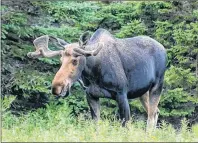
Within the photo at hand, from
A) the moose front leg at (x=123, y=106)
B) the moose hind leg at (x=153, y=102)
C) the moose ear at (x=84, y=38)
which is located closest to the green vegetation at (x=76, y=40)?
the moose hind leg at (x=153, y=102)

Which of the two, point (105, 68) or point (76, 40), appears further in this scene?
point (76, 40)

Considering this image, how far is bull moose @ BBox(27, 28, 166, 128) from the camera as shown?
10812 millimetres

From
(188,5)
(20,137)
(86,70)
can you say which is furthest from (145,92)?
(188,5)

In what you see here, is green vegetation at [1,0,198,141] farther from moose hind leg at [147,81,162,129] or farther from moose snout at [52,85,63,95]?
moose snout at [52,85,63,95]

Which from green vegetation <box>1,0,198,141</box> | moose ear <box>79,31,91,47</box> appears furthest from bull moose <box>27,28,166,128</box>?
green vegetation <box>1,0,198,141</box>

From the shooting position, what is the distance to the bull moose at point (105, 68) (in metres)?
10.8

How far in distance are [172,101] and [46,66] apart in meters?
3.82

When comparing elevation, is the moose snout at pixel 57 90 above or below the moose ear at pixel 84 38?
below

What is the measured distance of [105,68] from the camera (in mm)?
11234

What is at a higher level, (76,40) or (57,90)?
(76,40)

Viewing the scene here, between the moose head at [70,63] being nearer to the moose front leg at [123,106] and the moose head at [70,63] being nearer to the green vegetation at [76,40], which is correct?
the moose front leg at [123,106]

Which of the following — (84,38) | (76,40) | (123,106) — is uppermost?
(76,40)

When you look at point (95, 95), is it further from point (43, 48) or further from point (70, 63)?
point (43, 48)

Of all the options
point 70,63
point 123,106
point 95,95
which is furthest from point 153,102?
point 70,63
